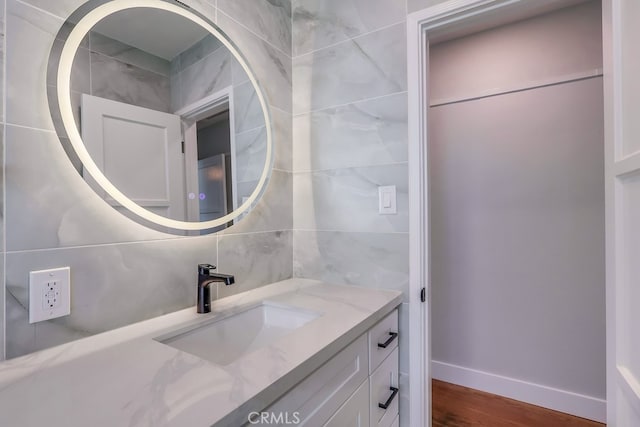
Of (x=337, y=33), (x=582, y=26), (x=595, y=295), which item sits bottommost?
(x=595, y=295)

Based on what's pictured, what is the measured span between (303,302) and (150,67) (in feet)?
3.09

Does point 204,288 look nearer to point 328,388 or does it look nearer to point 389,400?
point 328,388

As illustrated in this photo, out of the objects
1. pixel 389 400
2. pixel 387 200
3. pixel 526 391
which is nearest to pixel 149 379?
pixel 389 400

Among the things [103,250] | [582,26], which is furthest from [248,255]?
[582,26]

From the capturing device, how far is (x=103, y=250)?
0.84 m

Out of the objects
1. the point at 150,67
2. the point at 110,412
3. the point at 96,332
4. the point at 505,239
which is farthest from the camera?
the point at 505,239

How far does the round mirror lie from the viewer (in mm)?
810

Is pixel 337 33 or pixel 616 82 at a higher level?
pixel 337 33

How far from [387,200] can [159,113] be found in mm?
903

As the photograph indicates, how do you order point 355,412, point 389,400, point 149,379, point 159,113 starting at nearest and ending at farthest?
point 149,379, point 355,412, point 159,113, point 389,400

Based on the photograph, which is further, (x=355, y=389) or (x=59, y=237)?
(x=355, y=389)

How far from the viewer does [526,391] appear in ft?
6.12

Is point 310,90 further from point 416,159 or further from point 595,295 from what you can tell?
point 595,295

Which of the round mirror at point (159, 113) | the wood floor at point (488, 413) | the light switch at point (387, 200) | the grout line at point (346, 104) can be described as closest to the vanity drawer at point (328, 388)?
the light switch at point (387, 200)
